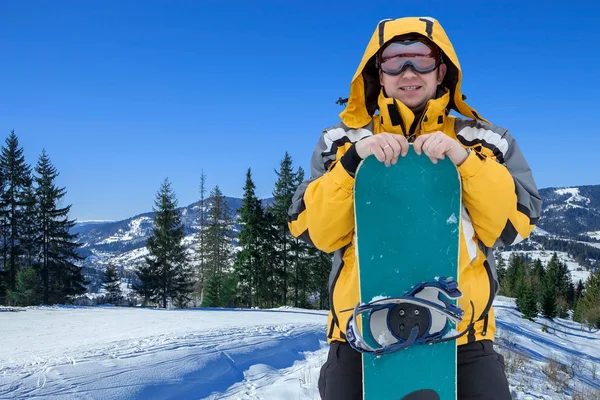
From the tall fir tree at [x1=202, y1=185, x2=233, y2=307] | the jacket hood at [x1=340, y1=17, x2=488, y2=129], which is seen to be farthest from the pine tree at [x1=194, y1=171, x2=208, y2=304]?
the jacket hood at [x1=340, y1=17, x2=488, y2=129]

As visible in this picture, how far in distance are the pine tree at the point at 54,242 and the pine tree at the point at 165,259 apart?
4.64 metres

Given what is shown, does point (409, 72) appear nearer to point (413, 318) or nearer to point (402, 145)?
point (402, 145)

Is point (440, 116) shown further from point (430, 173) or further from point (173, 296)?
point (173, 296)

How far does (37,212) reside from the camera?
1022 inches

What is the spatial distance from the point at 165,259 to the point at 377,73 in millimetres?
27773

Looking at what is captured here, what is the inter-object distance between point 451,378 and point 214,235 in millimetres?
30916

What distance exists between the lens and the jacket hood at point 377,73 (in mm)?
2094

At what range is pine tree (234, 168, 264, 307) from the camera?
2688 centimetres

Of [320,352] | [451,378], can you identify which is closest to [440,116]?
[451,378]

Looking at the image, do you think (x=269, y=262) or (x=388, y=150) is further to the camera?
(x=269, y=262)

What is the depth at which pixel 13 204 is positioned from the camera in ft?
83.5

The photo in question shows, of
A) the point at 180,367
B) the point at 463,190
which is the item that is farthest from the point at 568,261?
the point at 463,190

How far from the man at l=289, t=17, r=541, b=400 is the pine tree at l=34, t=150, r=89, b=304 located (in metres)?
29.0

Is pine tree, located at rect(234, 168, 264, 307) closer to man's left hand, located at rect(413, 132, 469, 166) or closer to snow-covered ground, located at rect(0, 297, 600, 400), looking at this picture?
snow-covered ground, located at rect(0, 297, 600, 400)
